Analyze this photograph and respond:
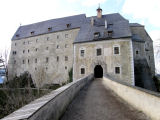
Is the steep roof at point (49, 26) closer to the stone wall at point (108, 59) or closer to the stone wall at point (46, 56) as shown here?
the stone wall at point (46, 56)

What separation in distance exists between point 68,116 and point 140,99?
7.20ft

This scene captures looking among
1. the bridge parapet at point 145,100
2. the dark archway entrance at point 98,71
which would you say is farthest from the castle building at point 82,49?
→ the bridge parapet at point 145,100

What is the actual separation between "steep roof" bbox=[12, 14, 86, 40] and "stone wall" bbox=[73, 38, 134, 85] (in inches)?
436

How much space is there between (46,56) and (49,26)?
819cm

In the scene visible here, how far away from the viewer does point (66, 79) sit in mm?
27125

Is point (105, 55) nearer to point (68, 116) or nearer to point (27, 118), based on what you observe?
point (68, 116)

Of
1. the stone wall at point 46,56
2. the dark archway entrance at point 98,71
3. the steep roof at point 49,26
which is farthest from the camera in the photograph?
the steep roof at point 49,26

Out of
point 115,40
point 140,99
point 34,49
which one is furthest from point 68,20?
point 140,99

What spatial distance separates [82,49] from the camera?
801 inches

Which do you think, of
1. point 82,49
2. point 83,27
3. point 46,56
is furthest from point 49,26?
point 82,49

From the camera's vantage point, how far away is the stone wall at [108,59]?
1775 centimetres

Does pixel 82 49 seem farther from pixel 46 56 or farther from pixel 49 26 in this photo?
pixel 49 26

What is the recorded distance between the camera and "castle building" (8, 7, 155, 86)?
18.4 m

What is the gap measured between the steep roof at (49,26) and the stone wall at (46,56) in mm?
1197
